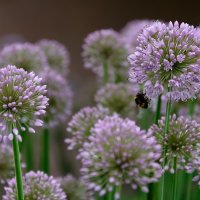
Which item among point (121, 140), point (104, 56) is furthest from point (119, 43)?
point (121, 140)

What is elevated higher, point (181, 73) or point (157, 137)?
point (181, 73)

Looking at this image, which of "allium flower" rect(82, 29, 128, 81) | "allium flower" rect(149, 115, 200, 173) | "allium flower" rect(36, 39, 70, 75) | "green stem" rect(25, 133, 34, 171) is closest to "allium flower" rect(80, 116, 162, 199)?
"allium flower" rect(149, 115, 200, 173)

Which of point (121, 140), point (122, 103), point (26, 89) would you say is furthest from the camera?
point (122, 103)

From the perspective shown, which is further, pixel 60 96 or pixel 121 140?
pixel 60 96

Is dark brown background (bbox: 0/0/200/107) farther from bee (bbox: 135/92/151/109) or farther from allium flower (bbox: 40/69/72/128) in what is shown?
bee (bbox: 135/92/151/109)

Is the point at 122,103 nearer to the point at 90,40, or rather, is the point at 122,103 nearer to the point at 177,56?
the point at 90,40

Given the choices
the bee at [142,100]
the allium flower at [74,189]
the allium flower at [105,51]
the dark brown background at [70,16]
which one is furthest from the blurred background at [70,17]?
the bee at [142,100]

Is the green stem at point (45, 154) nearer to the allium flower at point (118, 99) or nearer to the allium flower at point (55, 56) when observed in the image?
the allium flower at point (118, 99)
